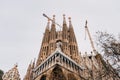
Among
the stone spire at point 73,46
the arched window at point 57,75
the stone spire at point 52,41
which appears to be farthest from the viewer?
the stone spire at point 52,41

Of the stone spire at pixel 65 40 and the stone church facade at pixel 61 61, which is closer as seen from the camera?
the stone church facade at pixel 61 61

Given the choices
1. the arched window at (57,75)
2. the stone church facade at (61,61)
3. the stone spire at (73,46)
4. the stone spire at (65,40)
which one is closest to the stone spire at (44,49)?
the stone church facade at (61,61)

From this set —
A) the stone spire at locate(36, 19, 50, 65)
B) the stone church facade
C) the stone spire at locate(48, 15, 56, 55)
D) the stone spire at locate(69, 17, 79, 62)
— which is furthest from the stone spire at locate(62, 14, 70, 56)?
the stone spire at locate(36, 19, 50, 65)

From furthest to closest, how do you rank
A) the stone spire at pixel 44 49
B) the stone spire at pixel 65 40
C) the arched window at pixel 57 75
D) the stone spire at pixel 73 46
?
the stone spire at pixel 44 49 < the stone spire at pixel 65 40 < the stone spire at pixel 73 46 < the arched window at pixel 57 75

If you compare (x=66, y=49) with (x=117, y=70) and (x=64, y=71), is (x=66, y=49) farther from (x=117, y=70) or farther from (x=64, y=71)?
(x=117, y=70)

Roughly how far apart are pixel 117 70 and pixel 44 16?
59.4 m

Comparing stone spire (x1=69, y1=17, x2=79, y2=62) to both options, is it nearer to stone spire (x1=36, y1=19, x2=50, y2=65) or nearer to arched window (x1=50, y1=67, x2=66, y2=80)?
stone spire (x1=36, y1=19, x2=50, y2=65)

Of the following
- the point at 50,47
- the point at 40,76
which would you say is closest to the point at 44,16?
the point at 50,47

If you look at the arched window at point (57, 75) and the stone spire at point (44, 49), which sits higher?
the stone spire at point (44, 49)

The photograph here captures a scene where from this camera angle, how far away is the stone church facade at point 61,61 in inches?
1483

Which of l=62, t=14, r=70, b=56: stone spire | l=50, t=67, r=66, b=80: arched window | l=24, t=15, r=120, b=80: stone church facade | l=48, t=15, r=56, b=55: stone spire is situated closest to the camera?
l=50, t=67, r=66, b=80: arched window

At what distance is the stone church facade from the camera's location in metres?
37.7

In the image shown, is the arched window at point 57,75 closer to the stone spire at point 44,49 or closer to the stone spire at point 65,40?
the stone spire at point 65,40

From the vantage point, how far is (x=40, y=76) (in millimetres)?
40062
